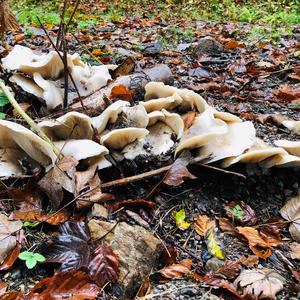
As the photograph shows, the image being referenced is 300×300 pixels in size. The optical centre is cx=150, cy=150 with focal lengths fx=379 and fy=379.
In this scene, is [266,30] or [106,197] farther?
[266,30]

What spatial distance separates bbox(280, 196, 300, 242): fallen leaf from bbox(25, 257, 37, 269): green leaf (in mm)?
1642

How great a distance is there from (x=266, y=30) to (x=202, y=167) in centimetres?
738

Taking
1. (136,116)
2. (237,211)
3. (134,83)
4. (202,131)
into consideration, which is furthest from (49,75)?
(237,211)

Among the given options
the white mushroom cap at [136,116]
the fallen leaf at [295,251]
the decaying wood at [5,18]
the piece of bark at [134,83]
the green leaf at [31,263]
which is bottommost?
the fallen leaf at [295,251]

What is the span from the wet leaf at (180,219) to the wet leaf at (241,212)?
1.07 feet

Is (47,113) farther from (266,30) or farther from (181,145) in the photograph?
(266,30)

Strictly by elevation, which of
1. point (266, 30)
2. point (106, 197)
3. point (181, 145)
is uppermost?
point (181, 145)

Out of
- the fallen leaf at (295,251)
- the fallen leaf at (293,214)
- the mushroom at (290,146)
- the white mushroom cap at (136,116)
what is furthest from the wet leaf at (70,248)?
the mushroom at (290,146)

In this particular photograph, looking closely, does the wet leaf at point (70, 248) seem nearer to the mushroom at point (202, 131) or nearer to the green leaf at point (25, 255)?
the green leaf at point (25, 255)

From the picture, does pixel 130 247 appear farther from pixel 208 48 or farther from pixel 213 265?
pixel 208 48

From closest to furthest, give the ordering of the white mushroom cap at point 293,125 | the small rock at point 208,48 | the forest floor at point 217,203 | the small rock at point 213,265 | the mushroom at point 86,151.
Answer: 1. the forest floor at point 217,203
2. the small rock at point 213,265
3. the mushroom at point 86,151
4. the white mushroom cap at point 293,125
5. the small rock at point 208,48

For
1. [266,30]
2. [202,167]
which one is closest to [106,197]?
[202,167]

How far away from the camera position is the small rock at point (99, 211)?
2232mm

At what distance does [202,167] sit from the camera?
278 centimetres
